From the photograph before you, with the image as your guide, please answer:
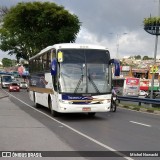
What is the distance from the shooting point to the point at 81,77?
15.8 metres

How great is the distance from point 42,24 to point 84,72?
36.1 metres

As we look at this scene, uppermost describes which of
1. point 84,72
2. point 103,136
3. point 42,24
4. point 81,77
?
point 42,24

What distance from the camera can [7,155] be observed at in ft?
28.0

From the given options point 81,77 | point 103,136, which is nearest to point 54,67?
point 81,77

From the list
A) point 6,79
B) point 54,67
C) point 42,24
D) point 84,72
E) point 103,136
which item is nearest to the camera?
point 103,136

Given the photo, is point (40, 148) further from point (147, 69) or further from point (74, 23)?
point (147, 69)

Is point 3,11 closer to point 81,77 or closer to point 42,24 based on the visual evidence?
point 42,24

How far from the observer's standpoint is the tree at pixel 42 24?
167 feet

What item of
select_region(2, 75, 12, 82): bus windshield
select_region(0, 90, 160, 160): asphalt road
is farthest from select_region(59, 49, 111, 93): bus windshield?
select_region(2, 75, 12, 82): bus windshield

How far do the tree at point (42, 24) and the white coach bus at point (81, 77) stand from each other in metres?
34.0

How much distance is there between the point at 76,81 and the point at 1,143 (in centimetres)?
625

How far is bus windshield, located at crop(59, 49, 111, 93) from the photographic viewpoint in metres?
15.8

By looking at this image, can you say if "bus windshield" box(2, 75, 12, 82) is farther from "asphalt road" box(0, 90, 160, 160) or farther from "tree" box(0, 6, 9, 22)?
"asphalt road" box(0, 90, 160, 160)

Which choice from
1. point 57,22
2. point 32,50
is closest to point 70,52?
point 57,22
